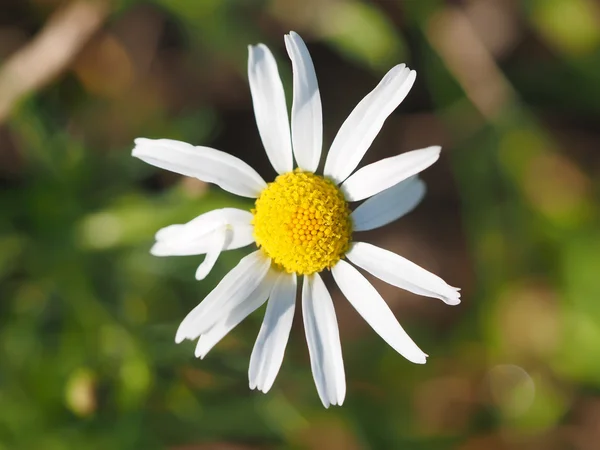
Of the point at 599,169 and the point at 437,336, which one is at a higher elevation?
the point at 599,169

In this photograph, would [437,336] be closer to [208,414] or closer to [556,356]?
[556,356]

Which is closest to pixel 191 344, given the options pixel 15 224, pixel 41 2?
pixel 15 224

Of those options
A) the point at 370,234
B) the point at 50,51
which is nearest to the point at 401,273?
the point at 370,234

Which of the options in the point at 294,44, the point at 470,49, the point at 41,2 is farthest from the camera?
the point at 470,49

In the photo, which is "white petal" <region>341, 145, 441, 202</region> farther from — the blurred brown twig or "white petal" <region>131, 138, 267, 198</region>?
the blurred brown twig

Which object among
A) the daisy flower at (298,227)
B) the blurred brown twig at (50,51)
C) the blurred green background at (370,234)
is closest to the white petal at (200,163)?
the daisy flower at (298,227)

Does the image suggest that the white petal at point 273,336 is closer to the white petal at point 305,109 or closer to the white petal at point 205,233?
the white petal at point 205,233
